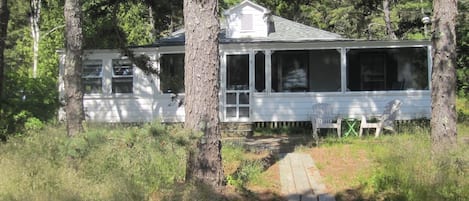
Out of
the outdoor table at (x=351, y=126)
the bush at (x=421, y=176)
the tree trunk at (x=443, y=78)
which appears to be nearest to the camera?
the bush at (x=421, y=176)

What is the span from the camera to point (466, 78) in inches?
760

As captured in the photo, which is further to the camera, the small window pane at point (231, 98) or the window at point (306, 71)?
the window at point (306, 71)

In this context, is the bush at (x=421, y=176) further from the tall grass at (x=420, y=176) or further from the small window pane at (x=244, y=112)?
the small window pane at (x=244, y=112)

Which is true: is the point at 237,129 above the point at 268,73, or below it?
below

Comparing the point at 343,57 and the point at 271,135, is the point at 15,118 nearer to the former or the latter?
the point at 271,135

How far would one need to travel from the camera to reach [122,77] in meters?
17.2

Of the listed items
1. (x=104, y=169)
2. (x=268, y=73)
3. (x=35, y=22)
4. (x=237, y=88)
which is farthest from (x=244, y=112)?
(x=35, y=22)

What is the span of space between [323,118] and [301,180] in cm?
676

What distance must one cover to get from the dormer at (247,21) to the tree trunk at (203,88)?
39.7ft

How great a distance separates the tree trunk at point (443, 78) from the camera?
7590 millimetres

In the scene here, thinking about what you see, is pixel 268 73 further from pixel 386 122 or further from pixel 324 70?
pixel 386 122

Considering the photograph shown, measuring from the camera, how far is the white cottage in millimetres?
16391

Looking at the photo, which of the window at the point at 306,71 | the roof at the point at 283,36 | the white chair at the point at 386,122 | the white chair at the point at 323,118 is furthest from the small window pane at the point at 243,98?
the white chair at the point at 386,122

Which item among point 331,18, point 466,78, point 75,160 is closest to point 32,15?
point 331,18
